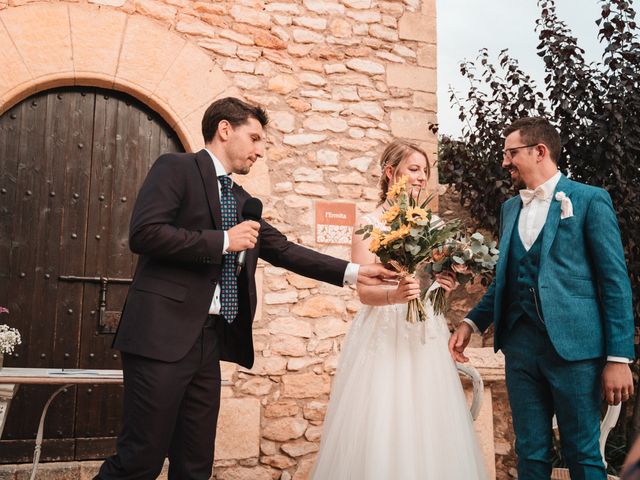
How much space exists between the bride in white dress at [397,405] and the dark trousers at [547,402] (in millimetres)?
242

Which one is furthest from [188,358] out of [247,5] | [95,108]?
[247,5]

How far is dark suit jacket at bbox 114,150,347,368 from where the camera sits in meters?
2.35

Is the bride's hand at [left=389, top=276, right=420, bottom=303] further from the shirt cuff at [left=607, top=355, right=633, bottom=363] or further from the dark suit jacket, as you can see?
the shirt cuff at [left=607, top=355, right=633, bottom=363]

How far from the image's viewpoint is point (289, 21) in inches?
193

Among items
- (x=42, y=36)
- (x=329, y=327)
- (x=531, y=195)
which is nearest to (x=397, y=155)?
(x=531, y=195)

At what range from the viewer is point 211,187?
8.47 ft

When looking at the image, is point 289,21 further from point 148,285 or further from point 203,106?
point 148,285

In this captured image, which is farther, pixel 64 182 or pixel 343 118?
pixel 343 118

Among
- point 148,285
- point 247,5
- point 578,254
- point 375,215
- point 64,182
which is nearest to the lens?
point 148,285

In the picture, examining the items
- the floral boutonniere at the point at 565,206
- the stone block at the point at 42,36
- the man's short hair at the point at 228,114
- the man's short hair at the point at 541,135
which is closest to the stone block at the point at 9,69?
the stone block at the point at 42,36

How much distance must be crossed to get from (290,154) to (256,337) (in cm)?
146

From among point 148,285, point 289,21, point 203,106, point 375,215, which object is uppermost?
point 289,21

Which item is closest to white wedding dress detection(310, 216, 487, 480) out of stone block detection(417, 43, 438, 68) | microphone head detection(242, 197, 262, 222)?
microphone head detection(242, 197, 262, 222)

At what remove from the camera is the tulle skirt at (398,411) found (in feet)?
8.51
